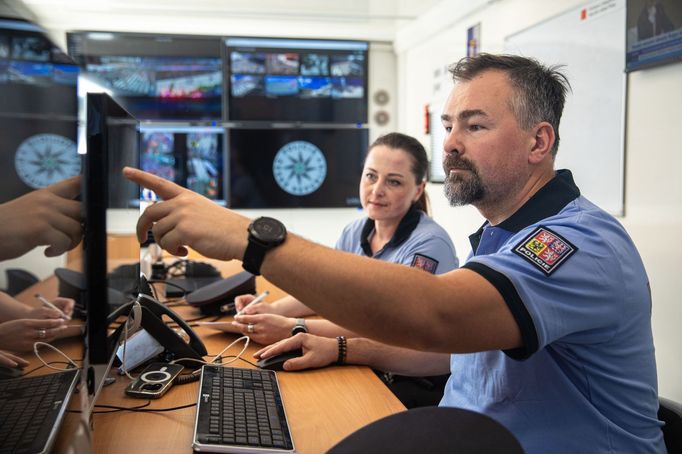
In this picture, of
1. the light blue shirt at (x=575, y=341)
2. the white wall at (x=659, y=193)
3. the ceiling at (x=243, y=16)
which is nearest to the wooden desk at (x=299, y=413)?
the light blue shirt at (x=575, y=341)

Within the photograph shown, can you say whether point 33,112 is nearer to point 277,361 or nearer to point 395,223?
point 277,361

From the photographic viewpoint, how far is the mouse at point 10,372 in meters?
0.60

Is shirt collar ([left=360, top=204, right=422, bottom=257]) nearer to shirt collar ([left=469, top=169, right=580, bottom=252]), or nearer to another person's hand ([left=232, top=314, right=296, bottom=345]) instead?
another person's hand ([left=232, top=314, right=296, bottom=345])

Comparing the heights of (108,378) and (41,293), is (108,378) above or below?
below

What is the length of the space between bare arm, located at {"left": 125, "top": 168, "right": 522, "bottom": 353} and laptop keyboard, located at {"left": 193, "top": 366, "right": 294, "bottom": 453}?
0.25 metres

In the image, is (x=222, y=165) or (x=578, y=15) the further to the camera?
(x=222, y=165)

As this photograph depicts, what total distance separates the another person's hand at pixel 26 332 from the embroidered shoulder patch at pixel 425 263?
146 centimetres

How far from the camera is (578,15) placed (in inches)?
108

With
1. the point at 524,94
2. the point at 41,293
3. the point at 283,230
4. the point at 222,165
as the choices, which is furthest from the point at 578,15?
Answer: the point at 222,165

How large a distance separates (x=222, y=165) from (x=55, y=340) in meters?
4.40

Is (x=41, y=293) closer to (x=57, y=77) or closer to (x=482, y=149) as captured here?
(x=57, y=77)

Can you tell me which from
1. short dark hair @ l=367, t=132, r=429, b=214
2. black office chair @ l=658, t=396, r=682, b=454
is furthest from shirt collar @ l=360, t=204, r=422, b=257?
black office chair @ l=658, t=396, r=682, b=454

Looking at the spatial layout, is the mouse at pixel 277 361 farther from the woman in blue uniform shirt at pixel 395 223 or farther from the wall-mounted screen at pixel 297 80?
the wall-mounted screen at pixel 297 80

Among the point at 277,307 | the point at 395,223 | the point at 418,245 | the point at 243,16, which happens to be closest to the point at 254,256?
the point at 277,307
